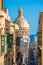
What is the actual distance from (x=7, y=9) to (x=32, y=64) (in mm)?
5297

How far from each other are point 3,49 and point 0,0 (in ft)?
2.61

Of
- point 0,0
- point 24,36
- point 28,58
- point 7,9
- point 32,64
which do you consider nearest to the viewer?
point 0,0

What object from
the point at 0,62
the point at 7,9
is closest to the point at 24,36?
the point at 7,9

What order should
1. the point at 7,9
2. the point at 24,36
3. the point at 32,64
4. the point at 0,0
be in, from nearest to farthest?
the point at 0,0, the point at 7,9, the point at 24,36, the point at 32,64

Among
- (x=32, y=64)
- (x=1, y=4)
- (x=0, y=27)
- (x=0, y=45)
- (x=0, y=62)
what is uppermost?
(x=1, y=4)

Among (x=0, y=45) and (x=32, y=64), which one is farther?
(x=32, y=64)

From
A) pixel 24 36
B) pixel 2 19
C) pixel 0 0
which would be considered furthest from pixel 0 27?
pixel 24 36

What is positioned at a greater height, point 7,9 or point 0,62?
point 7,9

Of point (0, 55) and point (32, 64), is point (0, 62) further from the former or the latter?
point (32, 64)

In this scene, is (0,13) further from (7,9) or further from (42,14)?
(7,9)

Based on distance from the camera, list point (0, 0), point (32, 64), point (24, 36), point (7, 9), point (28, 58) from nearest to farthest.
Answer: point (0, 0), point (7, 9), point (24, 36), point (32, 64), point (28, 58)

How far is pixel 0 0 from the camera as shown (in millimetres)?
4430

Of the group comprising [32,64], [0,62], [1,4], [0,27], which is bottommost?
[32,64]

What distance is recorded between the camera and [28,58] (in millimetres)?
11727
